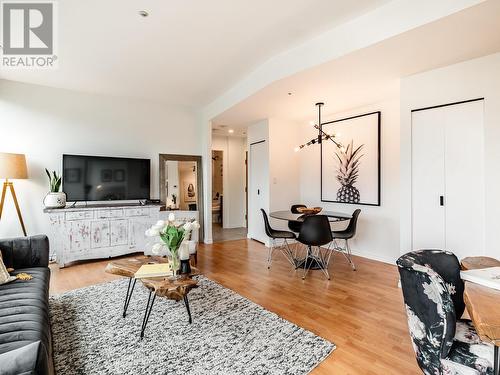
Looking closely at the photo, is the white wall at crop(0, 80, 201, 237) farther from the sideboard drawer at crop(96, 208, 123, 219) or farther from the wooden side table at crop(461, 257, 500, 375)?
the wooden side table at crop(461, 257, 500, 375)

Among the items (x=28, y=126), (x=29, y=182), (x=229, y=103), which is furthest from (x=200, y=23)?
(x=29, y=182)

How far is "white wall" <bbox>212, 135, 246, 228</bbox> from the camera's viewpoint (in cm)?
739

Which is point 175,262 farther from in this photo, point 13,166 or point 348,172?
point 348,172

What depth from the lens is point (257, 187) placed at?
5789 millimetres

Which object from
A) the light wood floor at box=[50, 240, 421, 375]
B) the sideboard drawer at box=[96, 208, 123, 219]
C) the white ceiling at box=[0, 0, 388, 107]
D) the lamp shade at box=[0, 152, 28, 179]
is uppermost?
the white ceiling at box=[0, 0, 388, 107]

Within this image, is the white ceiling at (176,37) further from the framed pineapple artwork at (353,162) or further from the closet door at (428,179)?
the framed pineapple artwork at (353,162)

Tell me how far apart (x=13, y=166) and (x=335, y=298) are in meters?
4.58

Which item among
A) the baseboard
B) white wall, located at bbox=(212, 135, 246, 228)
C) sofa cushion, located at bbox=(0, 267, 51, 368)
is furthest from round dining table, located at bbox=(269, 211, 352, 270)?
white wall, located at bbox=(212, 135, 246, 228)

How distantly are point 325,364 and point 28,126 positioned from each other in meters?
5.15

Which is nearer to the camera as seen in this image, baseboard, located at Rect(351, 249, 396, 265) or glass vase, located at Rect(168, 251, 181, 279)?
glass vase, located at Rect(168, 251, 181, 279)

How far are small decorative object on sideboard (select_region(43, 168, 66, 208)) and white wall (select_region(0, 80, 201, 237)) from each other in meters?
0.16

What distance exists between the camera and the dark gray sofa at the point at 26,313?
98 cm

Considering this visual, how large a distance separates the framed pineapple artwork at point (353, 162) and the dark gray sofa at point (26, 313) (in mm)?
4374

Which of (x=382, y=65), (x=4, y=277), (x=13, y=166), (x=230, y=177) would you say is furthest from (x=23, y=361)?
(x=230, y=177)
